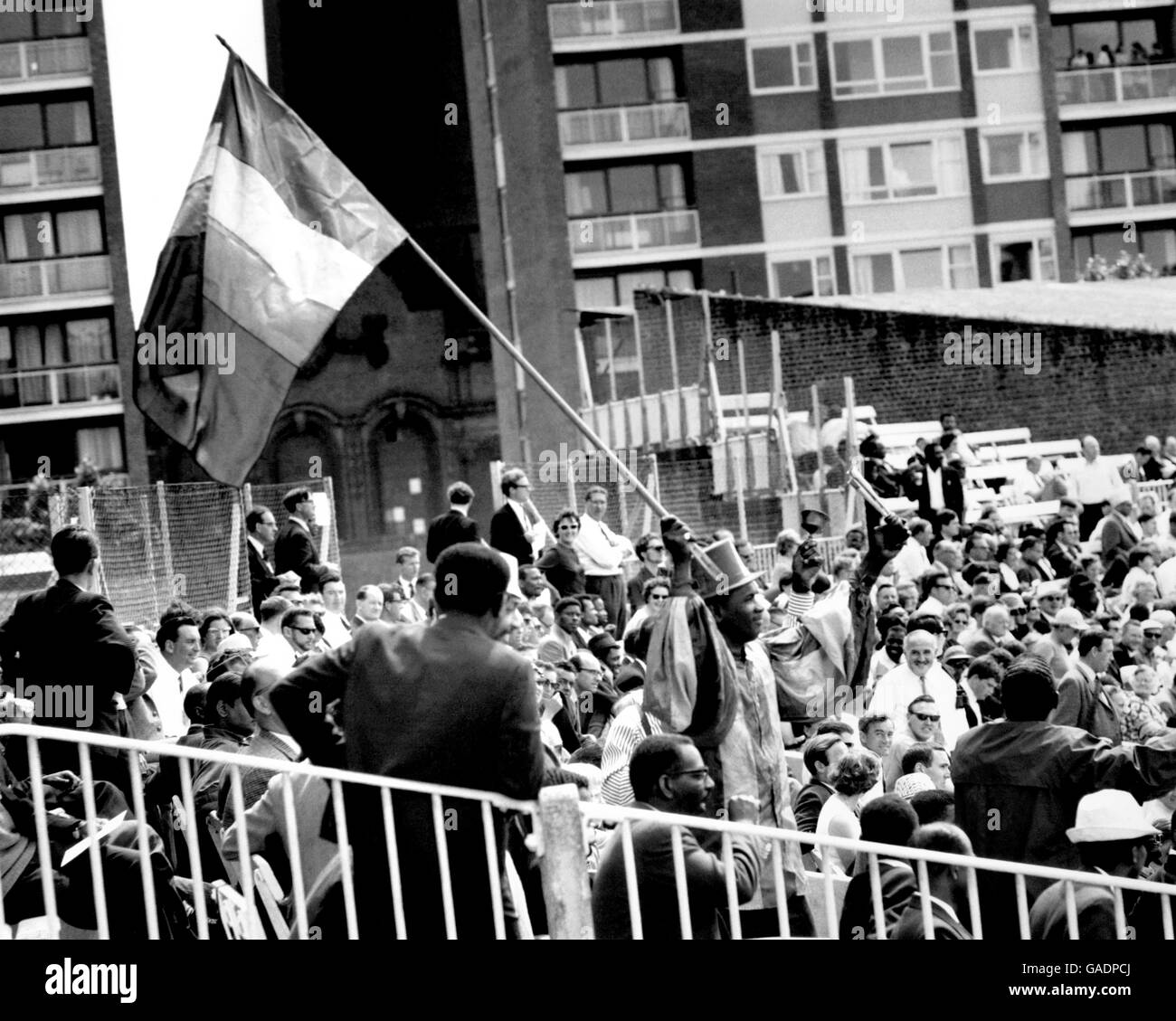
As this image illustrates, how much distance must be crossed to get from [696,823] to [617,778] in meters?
2.83

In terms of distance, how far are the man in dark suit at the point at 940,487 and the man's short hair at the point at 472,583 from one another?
52.7 feet

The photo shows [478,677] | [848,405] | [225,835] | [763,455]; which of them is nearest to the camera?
[478,677]

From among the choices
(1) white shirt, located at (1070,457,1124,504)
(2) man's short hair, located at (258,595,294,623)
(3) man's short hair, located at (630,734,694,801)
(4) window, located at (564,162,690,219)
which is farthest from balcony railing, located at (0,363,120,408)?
(3) man's short hair, located at (630,734,694,801)

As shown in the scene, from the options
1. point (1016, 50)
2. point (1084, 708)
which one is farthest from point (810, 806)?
point (1016, 50)

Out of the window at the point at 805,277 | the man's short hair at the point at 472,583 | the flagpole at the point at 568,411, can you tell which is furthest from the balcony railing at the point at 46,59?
the man's short hair at the point at 472,583

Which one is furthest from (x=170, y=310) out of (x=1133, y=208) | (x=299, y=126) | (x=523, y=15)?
(x=1133, y=208)

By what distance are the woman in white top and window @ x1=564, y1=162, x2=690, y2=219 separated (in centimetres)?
3895

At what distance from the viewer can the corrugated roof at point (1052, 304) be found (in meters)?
34.0

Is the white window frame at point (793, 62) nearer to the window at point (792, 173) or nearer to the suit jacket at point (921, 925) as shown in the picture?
the window at point (792, 173)

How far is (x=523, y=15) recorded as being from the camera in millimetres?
46062

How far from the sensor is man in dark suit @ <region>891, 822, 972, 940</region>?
5.88 meters

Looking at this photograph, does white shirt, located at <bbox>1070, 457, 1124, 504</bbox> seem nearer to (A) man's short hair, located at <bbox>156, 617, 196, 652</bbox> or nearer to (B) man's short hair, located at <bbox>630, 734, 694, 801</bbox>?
(A) man's short hair, located at <bbox>156, 617, 196, 652</bbox>

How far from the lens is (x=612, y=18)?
46.6 meters
